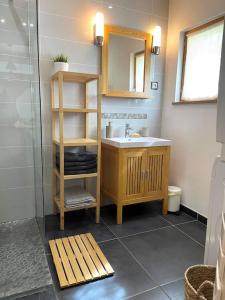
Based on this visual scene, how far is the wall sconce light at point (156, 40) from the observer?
254 cm

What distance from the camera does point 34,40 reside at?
1.94 metres

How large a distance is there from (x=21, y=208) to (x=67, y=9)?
1995 millimetres

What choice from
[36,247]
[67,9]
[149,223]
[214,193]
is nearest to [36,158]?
[36,247]

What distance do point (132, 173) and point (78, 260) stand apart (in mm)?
931

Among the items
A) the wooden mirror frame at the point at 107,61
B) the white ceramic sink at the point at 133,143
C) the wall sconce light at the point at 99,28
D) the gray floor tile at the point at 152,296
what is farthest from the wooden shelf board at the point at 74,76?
the gray floor tile at the point at 152,296

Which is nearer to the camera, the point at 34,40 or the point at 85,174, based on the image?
the point at 34,40

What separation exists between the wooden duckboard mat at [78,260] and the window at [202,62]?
5.68 ft

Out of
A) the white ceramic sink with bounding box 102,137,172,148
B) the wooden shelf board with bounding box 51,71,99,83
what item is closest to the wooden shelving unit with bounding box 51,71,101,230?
the wooden shelf board with bounding box 51,71,99,83

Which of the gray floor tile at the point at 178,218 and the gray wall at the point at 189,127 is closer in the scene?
the gray wall at the point at 189,127

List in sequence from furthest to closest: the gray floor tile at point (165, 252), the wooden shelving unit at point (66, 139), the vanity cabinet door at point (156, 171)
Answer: the vanity cabinet door at point (156, 171) → the wooden shelving unit at point (66, 139) → the gray floor tile at point (165, 252)

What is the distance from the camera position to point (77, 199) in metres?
2.18

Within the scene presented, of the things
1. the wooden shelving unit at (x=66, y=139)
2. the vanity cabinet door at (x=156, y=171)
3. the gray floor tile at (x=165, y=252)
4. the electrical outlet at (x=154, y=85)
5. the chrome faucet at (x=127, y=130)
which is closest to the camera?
the gray floor tile at (x=165, y=252)

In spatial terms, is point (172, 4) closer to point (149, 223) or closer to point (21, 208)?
point (149, 223)

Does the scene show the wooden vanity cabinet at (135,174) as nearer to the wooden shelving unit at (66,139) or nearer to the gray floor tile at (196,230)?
the wooden shelving unit at (66,139)
